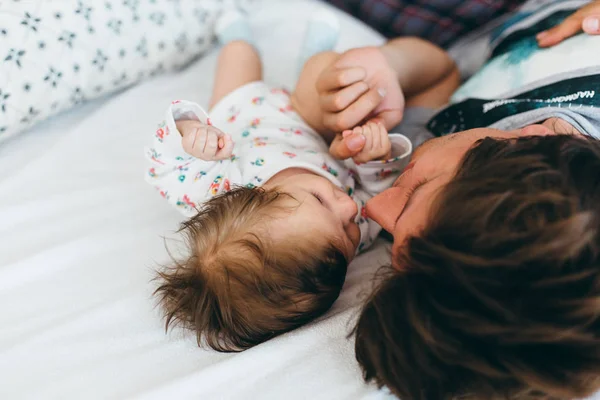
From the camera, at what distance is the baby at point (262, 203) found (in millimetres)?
743

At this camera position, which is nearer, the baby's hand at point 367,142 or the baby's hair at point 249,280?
the baby's hair at point 249,280

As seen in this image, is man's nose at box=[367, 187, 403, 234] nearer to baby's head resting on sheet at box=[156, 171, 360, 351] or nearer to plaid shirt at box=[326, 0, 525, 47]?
baby's head resting on sheet at box=[156, 171, 360, 351]

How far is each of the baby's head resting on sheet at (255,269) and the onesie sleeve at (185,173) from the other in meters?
0.11

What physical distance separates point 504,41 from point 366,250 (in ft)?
1.77

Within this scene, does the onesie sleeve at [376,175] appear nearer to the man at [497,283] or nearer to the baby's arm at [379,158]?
the baby's arm at [379,158]

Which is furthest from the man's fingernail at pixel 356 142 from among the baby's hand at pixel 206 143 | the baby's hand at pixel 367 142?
the baby's hand at pixel 206 143

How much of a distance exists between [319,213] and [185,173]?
0.31 metres

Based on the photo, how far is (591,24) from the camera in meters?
0.87

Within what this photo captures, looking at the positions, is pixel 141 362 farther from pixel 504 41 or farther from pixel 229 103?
pixel 504 41

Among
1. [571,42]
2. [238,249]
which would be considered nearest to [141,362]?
[238,249]

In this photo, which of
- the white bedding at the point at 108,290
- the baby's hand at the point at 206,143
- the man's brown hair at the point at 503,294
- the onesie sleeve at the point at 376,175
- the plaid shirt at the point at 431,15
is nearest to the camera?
the man's brown hair at the point at 503,294

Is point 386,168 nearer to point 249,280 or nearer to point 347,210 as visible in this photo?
point 347,210

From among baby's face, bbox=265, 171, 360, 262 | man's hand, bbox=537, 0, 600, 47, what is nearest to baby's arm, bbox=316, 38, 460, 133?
baby's face, bbox=265, 171, 360, 262

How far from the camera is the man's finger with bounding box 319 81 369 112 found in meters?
0.90
